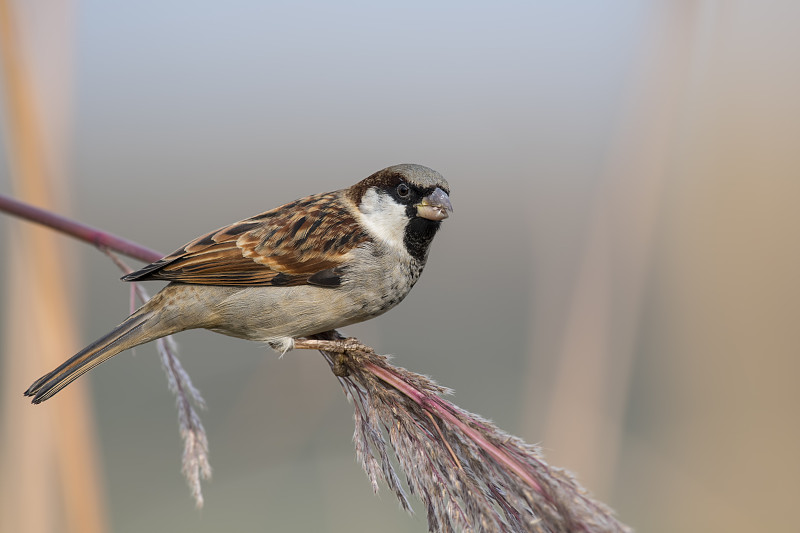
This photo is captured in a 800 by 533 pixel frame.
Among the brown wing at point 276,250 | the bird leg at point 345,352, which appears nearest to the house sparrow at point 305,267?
the brown wing at point 276,250

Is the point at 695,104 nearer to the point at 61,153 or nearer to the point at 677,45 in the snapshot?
the point at 677,45

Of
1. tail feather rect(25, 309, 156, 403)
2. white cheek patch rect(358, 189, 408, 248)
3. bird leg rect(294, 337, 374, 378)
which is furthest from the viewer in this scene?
white cheek patch rect(358, 189, 408, 248)

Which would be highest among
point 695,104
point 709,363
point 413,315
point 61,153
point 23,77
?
point 695,104

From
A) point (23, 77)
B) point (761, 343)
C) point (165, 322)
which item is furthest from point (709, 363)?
point (23, 77)

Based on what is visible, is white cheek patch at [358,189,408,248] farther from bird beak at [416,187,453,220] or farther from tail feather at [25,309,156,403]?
tail feather at [25,309,156,403]

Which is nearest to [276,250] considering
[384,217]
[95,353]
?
[384,217]

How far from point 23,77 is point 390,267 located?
1306mm

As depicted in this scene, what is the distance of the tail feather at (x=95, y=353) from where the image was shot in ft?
6.02

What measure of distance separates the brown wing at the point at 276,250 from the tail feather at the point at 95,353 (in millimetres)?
202

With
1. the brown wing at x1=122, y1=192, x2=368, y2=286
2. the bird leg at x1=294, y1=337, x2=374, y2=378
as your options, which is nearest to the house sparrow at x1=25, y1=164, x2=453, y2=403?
the brown wing at x1=122, y1=192, x2=368, y2=286

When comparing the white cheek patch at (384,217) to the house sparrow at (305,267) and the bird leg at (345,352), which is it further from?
the bird leg at (345,352)

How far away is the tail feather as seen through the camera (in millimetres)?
1835

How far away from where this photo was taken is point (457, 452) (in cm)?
168

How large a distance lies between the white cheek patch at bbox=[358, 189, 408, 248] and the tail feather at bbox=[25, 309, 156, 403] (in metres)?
0.84
